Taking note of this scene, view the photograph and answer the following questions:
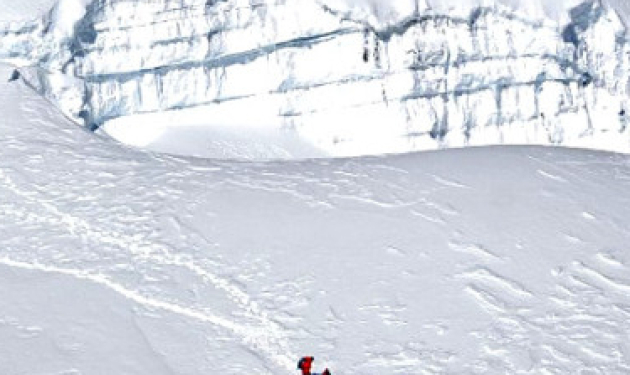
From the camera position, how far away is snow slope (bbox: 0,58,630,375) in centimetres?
802

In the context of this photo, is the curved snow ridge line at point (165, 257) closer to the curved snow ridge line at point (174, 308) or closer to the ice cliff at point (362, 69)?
the curved snow ridge line at point (174, 308)

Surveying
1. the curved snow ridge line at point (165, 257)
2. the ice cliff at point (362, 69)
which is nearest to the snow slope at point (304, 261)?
the curved snow ridge line at point (165, 257)

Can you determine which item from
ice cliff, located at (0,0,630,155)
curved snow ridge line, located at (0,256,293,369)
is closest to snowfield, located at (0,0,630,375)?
curved snow ridge line, located at (0,256,293,369)

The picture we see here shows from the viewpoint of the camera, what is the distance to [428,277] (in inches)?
368

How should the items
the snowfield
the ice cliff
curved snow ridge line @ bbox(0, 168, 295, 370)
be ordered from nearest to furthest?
the snowfield, curved snow ridge line @ bbox(0, 168, 295, 370), the ice cliff

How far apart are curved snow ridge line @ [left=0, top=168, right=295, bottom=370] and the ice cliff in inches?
165

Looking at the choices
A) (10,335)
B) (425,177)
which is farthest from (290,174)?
(10,335)

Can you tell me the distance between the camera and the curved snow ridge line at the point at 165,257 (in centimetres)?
828

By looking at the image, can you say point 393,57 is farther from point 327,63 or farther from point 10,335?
point 10,335

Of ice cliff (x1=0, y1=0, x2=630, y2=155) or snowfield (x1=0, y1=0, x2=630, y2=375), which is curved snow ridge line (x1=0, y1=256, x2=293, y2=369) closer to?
snowfield (x1=0, y1=0, x2=630, y2=375)

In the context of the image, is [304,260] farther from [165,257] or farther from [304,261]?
[165,257]

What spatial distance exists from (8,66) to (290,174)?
14.8ft

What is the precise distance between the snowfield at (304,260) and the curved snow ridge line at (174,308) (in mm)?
18

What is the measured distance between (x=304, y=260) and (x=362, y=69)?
19.1 ft
